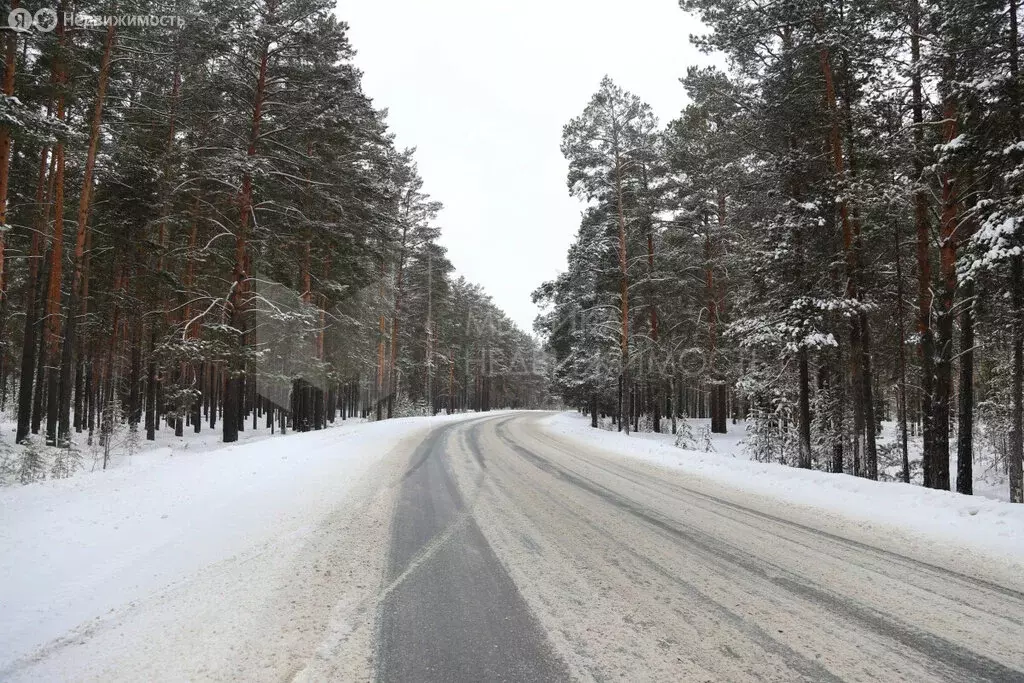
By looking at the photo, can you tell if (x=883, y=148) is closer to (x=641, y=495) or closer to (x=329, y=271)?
(x=641, y=495)

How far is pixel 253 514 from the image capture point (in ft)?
19.0

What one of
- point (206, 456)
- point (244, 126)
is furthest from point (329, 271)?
point (206, 456)

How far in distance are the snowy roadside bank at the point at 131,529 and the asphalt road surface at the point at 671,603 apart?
5.31 feet

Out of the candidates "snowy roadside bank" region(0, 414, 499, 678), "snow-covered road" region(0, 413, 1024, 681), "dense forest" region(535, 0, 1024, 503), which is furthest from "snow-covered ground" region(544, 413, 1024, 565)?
"snowy roadside bank" region(0, 414, 499, 678)

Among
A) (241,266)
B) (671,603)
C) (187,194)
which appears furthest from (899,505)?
(187,194)

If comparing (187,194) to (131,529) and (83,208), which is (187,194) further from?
(131,529)

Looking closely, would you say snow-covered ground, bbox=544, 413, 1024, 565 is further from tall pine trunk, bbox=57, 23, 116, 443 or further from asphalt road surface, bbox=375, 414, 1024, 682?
tall pine trunk, bbox=57, 23, 116, 443

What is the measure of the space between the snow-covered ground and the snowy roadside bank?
6.82 meters

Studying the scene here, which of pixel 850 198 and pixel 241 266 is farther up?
pixel 850 198

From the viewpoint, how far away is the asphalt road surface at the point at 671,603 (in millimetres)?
2562

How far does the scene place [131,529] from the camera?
5.04m

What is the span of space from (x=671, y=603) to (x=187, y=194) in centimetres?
1794

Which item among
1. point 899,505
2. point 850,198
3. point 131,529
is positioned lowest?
point 899,505

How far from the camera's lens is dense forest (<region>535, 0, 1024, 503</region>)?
9273 mm
